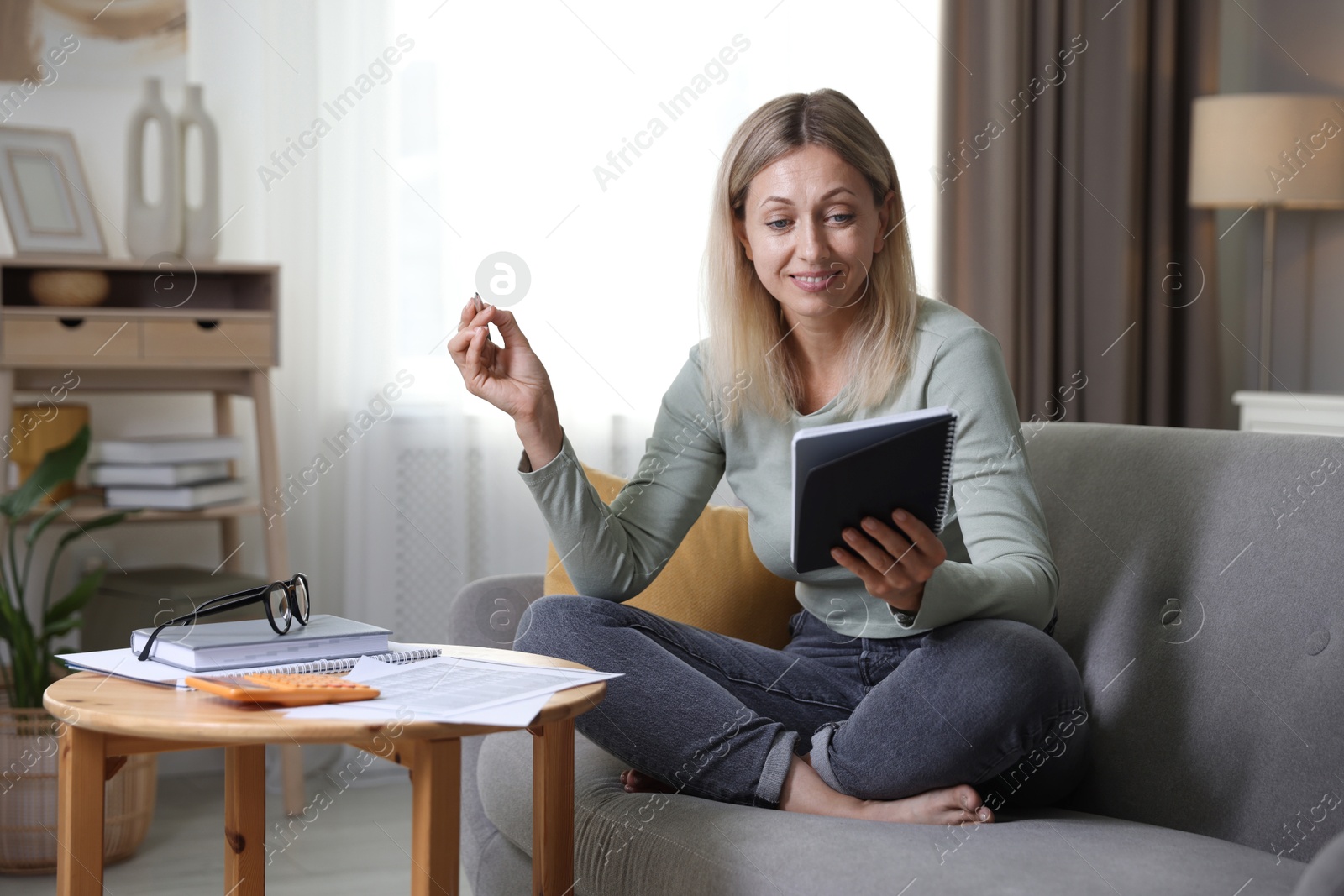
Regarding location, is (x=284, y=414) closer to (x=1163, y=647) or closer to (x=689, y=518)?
(x=689, y=518)

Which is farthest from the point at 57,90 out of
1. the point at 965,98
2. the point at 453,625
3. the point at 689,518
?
the point at 965,98

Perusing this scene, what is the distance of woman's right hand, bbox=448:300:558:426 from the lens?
4.28 ft

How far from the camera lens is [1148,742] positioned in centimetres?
132

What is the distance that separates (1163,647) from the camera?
1.34 metres

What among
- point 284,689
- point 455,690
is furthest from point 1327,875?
point 284,689

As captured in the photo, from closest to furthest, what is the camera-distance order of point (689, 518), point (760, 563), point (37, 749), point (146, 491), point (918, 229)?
1. point (689, 518)
2. point (760, 563)
3. point (37, 749)
4. point (146, 491)
5. point (918, 229)

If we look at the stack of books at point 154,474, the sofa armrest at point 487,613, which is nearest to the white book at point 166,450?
the stack of books at point 154,474

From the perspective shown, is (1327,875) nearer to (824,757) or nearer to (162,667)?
(824,757)

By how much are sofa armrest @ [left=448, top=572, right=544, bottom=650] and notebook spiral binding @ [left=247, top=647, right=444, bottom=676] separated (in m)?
Answer: 0.42

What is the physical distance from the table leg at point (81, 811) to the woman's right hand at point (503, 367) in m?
0.49

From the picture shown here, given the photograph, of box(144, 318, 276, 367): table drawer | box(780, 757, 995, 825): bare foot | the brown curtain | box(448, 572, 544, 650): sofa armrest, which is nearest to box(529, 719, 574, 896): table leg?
box(780, 757, 995, 825): bare foot

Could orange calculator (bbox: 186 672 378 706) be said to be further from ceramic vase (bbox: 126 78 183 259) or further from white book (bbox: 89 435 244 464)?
ceramic vase (bbox: 126 78 183 259)

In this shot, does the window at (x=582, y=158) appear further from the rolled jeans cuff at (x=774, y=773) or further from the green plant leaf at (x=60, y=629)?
the rolled jeans cuff at (x=774, y=773)

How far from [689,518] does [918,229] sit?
164 centimetres
